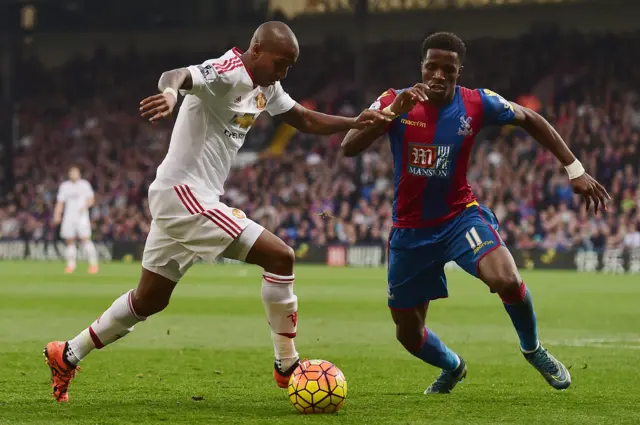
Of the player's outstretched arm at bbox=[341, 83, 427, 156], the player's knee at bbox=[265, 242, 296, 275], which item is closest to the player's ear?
the player's outstretched arm at bbox=[341, 83, 427, 156]

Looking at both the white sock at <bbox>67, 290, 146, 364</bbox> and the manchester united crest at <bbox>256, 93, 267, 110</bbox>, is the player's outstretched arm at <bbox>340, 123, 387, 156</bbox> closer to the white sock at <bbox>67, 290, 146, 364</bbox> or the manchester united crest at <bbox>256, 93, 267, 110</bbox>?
the manchester united crest at <bbox>256, 93, 267, 110</bbox>

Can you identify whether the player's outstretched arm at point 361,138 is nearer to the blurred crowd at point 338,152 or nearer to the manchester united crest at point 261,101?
the manchester united crest at point 261,101

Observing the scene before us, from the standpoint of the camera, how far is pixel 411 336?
7289 mm

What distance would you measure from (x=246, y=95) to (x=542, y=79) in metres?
26.8

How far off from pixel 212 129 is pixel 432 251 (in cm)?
170

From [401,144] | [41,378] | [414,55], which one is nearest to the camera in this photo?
[401,144]

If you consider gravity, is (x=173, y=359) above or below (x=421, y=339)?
below

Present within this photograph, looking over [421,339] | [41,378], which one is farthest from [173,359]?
[421,339]

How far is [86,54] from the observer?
1635 inches

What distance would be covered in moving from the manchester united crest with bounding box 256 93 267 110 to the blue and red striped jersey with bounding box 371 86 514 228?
2.50 feet

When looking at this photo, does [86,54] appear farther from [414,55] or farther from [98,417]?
[98,417]

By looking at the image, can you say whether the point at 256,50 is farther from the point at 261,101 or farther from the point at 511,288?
the point at 511,288

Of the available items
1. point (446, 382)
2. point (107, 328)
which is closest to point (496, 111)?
point (446, 382)

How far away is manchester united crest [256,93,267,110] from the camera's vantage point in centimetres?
660
